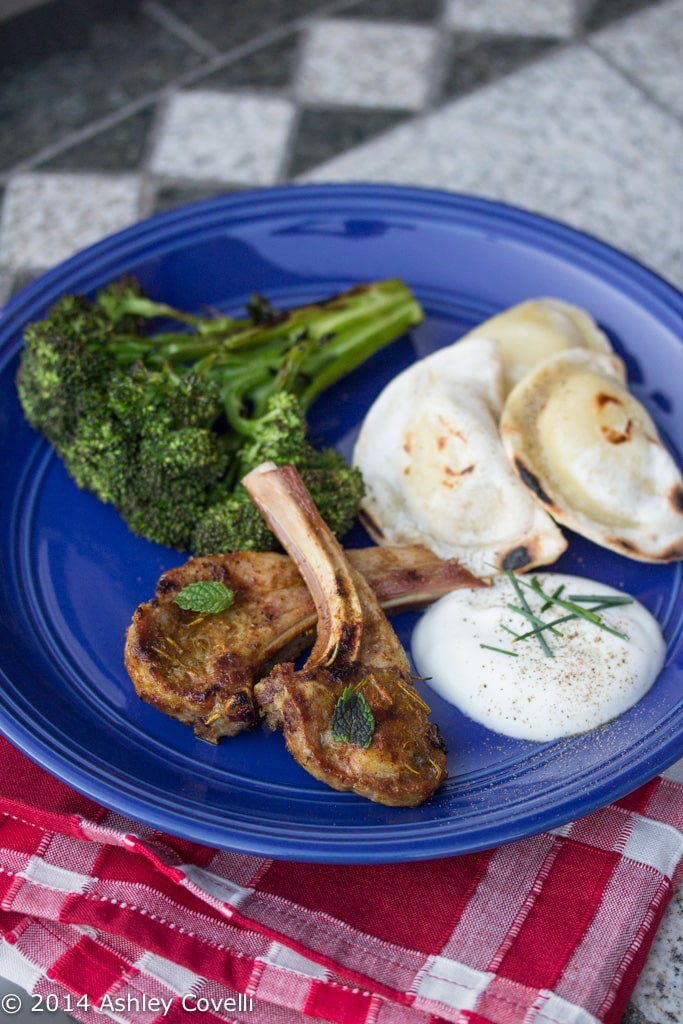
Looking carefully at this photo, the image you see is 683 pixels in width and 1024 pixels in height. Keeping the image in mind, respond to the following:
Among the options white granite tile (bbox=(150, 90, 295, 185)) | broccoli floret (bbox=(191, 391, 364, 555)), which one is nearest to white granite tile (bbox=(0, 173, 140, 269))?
white granite tile (bbox=(150, 90, 295, 185))

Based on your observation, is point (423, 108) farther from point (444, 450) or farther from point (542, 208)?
point (444, 450)

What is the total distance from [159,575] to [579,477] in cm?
140

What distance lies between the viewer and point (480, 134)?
17.9ft

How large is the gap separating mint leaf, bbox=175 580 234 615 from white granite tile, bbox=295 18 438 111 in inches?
144

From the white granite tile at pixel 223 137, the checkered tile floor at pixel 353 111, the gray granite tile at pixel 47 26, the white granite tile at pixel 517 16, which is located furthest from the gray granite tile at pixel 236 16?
the white granite tile at pixel 517 16

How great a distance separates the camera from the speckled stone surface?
5.17 meters

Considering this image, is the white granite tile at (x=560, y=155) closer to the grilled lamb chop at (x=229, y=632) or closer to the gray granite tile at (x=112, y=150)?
the gray granite tile at (x=112, y=150)

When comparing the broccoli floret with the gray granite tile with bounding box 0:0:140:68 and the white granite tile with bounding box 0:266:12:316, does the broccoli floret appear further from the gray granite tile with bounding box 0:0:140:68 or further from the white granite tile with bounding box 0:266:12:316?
the gray granite tile with bounding box 0:0:140:68

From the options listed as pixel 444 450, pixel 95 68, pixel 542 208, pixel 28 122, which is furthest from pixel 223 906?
pixel 95 68

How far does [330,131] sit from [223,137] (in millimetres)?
574

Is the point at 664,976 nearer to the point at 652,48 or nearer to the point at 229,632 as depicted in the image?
the point at 229,632

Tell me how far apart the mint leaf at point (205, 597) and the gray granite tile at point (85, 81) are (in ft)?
11.5

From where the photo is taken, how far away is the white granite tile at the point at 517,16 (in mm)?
6023

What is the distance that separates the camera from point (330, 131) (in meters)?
5.50
